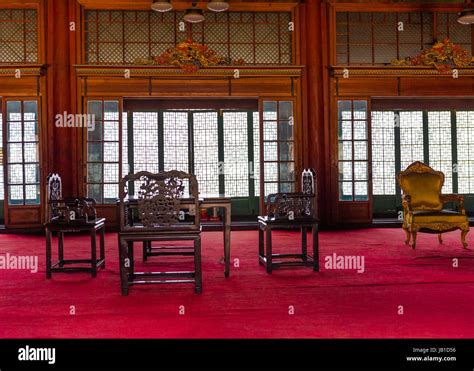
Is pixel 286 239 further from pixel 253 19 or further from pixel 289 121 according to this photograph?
pixel 253 19

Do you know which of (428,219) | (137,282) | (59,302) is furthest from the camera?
(428,219)

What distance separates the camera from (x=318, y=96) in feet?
27.9

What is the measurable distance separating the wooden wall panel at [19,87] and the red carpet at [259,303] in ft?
11.3

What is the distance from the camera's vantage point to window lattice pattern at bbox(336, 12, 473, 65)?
28.5 feet

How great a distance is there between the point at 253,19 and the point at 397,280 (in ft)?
17.3

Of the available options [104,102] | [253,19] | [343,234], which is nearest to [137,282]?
[343,234]

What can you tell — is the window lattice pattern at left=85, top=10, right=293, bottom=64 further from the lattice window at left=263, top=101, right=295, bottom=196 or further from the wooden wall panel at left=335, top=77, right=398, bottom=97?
the wooden wall panel at left=335, top=77, right=398, bottom=97

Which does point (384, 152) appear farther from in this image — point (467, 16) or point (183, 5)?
point (183, 5)

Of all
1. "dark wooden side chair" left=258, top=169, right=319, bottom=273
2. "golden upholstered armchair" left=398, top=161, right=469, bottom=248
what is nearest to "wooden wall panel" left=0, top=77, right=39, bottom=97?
"dark wooden side chair" left=258, top=169, right=319, bottom=273

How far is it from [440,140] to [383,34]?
291 centimetres

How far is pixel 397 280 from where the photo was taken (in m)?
4.48

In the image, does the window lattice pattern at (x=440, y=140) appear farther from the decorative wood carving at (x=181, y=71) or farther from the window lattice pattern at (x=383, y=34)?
the decorative wood carving at (x=181, y=71)

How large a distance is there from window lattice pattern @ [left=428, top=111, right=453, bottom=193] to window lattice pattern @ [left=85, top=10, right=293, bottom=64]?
11.7ft

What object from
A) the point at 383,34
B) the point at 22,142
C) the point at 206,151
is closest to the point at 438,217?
the point at 383,34
